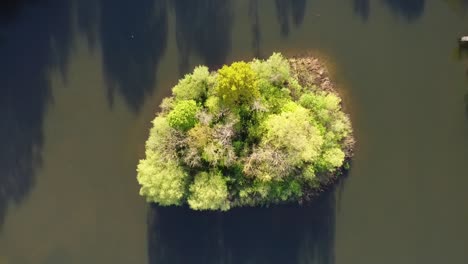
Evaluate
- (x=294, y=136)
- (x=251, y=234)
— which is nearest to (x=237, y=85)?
(x=294, y=136)

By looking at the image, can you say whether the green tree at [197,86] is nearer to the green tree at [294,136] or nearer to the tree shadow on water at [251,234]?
the green tree at [294,136]
